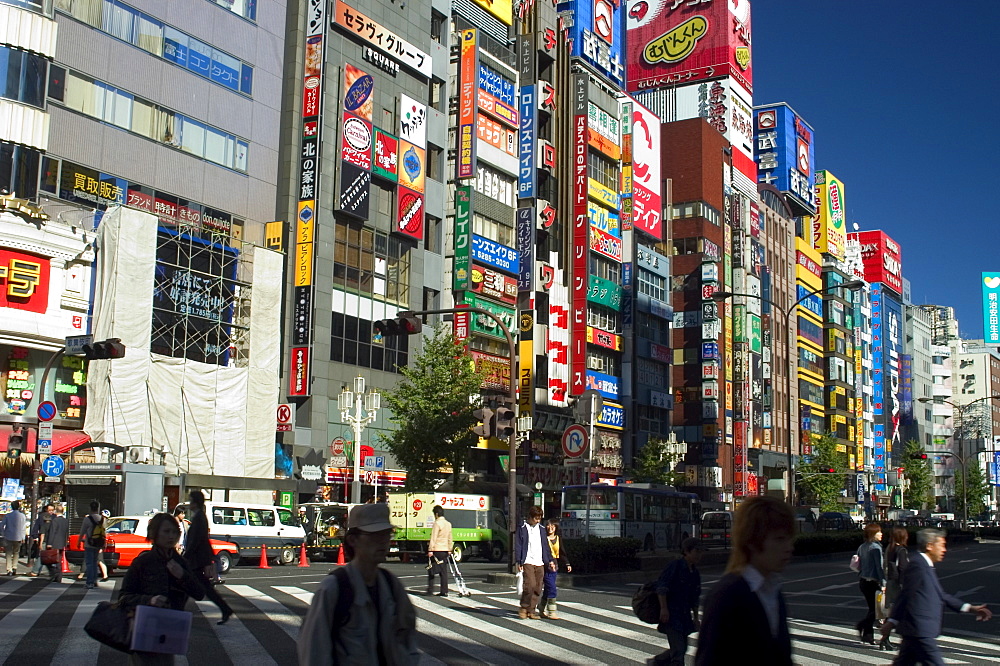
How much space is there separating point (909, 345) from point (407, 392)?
124226 mm

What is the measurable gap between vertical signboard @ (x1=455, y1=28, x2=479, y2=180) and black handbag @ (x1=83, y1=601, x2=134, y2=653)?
51074mm

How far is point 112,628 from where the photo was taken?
7141 millimetres

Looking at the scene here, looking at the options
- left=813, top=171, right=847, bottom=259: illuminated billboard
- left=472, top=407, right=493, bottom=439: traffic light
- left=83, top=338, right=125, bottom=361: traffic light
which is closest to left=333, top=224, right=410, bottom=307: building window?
left=83, top=338, right=125, bottom=361: traffic light

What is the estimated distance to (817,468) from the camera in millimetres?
93312

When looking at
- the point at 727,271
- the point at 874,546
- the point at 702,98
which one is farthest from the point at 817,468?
the point at 874,546

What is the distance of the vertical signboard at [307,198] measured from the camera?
4834 cm

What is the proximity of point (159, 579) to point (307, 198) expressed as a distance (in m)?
43.2

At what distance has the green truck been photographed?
36281mm

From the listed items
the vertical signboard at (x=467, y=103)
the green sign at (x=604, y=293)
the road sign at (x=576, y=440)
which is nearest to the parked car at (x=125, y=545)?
the road sign at (x=576, y=440)

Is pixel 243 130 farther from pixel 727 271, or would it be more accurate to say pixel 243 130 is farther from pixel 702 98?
pixel 702 98

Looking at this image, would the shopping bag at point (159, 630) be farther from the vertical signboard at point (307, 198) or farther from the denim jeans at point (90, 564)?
the vertical signboard at point (307, 198)

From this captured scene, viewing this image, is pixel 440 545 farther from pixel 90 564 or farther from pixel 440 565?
pixel 90 564

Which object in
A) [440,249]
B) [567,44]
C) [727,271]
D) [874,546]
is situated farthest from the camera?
[727,271]

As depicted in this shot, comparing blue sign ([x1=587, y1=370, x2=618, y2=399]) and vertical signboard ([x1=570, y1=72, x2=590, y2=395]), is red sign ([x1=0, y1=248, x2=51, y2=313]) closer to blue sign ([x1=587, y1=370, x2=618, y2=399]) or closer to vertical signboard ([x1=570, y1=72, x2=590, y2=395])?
vertical signboard ([x1=570, y1=72, x2=590, y2=395])
